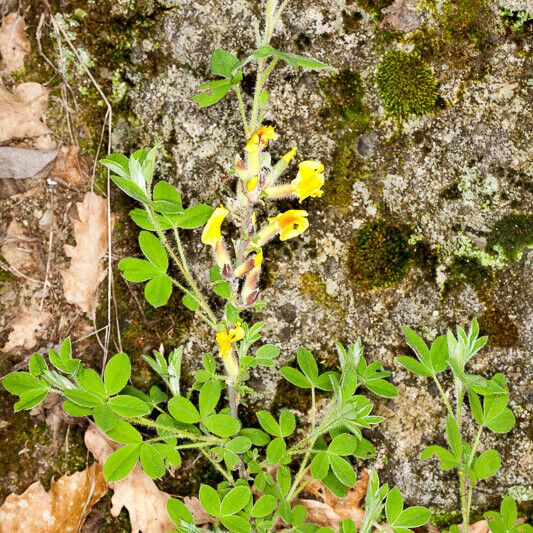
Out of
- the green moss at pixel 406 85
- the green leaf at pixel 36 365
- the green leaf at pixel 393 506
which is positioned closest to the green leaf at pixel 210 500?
the green leaf at pixel 393 506

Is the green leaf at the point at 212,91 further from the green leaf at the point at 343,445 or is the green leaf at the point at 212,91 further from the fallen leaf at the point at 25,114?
the green leaf at the point at 343,445

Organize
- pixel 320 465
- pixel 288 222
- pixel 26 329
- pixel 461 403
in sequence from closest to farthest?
1. pixel 288 222
2. pixel 320 465
3. pixel 461 403
4. pixel 26 329

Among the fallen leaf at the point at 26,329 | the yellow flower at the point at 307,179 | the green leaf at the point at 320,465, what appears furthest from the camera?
the fallen leaf at the point at 26,329

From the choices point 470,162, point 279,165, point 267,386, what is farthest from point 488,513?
point 279,165

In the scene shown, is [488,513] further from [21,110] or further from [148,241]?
[21,110]

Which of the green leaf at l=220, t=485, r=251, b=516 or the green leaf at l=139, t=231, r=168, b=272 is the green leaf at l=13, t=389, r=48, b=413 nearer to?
the green leaf at l=139, t=231, r=168, b=272

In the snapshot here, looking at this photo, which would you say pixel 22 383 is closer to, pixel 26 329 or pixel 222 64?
pixel 26 329

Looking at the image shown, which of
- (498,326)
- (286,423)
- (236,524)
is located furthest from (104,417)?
(498,326)
